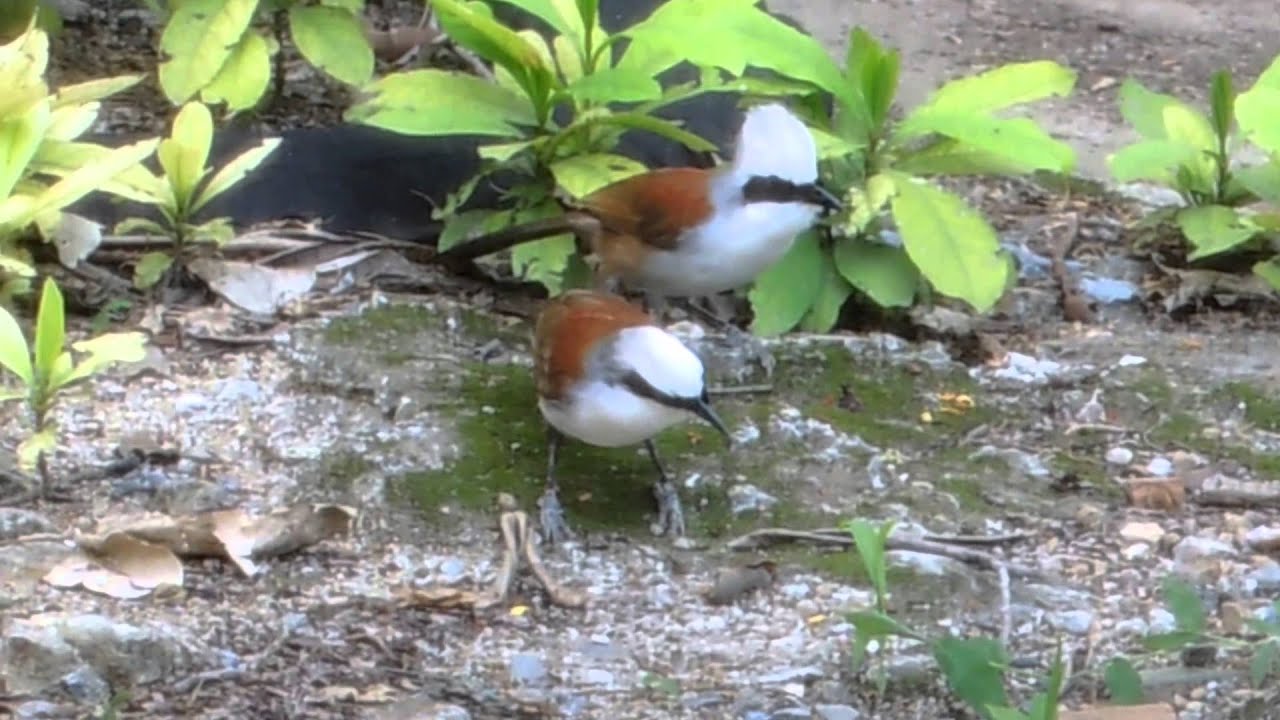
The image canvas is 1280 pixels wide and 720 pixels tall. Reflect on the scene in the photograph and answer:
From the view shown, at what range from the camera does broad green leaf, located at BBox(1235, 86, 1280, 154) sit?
4.73 m

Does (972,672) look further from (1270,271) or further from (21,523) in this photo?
(1270,271)

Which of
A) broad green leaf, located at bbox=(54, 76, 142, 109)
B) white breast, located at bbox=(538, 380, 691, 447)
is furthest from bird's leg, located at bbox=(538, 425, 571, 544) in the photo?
broad green leaf, located at bbox=(54, 76, 142, 109)

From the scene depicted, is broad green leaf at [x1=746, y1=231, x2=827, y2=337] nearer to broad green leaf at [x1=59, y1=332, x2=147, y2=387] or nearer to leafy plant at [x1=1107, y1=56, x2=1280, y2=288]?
leafy plant at [x1=1107, y1=56, x2=1280, y2=288]

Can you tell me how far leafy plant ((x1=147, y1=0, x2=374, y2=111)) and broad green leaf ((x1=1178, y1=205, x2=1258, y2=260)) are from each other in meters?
2.37

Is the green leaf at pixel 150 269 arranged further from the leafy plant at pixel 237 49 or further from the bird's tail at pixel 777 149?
the bird's tail at pixel 777 149

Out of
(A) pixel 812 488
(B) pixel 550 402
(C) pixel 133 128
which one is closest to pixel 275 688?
(B) pixel 550 402

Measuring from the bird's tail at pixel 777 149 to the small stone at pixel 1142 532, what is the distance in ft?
4.12

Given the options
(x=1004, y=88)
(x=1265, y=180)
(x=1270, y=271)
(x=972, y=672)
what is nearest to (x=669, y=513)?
(x=972, y=672)

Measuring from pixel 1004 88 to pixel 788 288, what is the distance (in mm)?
901

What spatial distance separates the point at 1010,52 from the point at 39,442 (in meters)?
5.01

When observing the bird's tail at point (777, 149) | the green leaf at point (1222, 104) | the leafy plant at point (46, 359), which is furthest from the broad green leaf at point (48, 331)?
the green leaf at point (1222, 104)

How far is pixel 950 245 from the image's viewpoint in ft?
16.8

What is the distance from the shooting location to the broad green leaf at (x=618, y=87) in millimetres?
4851

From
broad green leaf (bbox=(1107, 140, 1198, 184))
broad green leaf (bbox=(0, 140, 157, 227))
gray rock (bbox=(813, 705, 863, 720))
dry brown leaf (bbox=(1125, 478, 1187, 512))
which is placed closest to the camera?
gray rock (bbox=(813, 705, 863, 720))
